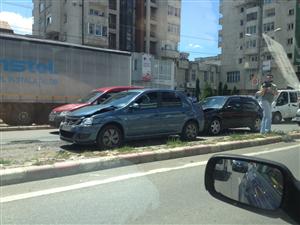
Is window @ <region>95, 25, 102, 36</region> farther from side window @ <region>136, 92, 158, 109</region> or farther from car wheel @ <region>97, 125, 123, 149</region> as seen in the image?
car wheel @ <region>97, 125, 123, 149</region>

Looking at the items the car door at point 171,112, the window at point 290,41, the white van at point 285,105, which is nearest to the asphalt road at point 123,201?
the car door at point 171,112

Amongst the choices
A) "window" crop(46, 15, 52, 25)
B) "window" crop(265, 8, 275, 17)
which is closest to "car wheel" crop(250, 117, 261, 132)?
"window" crop(46, 15, 52, 25)

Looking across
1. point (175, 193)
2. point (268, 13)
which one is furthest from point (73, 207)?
point (268, 13)

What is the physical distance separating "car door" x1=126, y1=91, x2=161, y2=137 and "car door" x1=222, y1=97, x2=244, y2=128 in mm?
4174

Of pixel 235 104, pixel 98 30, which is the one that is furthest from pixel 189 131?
pixel 98 30

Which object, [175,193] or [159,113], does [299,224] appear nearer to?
[175,193]

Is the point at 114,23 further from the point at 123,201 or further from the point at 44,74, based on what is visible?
the point at 123,201

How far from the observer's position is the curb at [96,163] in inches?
293

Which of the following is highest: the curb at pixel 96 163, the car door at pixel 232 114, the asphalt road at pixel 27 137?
the car door at pixel 232 114

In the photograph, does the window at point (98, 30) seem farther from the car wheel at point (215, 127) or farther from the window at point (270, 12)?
the car wheel at point (215, 127)

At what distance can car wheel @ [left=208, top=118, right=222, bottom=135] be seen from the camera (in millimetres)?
15164

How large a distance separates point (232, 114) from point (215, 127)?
109cm

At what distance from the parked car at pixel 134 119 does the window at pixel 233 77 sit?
243 feet

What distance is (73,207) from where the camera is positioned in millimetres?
5941
